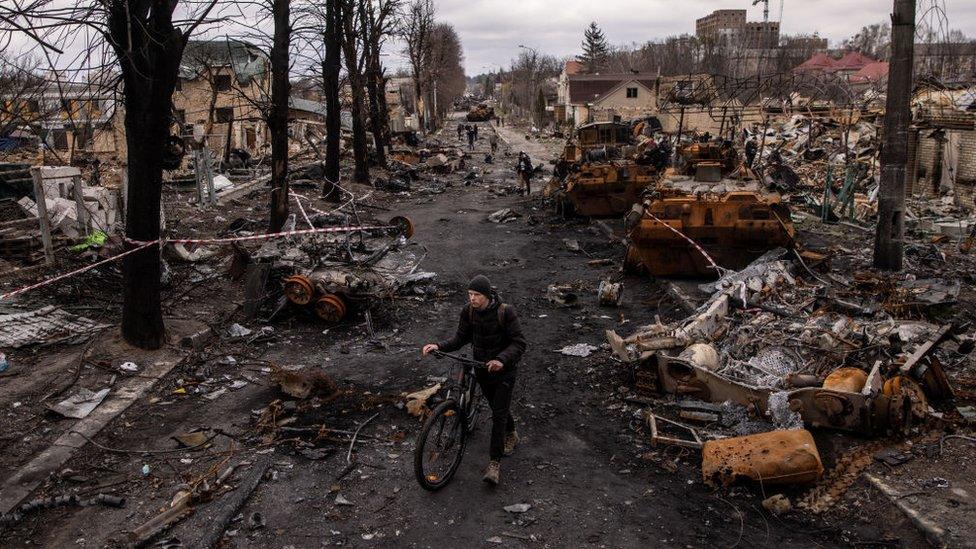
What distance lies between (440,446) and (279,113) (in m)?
9.70

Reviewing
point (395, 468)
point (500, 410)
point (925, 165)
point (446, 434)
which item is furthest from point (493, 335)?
point (925, 165)

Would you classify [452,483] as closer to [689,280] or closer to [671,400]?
[671,400]

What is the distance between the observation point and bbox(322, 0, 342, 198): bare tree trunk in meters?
18.7

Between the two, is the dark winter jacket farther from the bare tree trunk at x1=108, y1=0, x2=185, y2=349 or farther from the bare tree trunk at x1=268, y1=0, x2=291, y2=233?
the bare tree trunk at x1=268, y1=0, x2=291, y2=233

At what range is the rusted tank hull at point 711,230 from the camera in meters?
10.4

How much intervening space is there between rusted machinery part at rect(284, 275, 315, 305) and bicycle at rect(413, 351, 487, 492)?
411cm

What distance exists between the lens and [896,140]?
10.1m

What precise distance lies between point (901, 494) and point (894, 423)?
838 millimetres

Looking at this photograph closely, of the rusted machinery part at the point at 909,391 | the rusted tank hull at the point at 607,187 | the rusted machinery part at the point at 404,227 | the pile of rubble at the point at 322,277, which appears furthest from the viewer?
the rusted tank hull at the point at 607,187

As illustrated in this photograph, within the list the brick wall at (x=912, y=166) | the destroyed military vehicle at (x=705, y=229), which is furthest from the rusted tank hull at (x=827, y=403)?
the brick wall at (x=912, y=166)

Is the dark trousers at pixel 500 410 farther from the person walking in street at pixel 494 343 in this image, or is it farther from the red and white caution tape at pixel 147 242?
the red and white caution tape at pixel 147 242

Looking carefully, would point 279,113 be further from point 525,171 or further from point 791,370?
point 525,171

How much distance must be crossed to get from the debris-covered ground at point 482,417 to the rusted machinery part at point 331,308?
2 cm

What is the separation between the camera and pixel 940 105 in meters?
21.9
